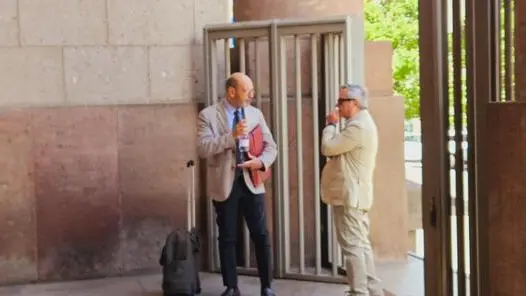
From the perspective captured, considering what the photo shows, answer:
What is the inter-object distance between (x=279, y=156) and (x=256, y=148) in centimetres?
81

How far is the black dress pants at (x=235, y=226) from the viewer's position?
6.75 m

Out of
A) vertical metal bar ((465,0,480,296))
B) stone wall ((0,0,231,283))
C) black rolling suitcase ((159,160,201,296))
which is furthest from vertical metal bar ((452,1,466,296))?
stone wall ((0,0,231,283))

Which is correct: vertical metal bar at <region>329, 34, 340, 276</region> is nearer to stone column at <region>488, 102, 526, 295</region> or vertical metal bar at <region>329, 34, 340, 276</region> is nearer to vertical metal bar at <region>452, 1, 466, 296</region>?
vertical metal bar at <region>452, 1, 466, 296</region>

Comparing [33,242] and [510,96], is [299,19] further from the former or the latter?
[510,96]

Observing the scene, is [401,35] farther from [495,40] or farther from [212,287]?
[495,40]

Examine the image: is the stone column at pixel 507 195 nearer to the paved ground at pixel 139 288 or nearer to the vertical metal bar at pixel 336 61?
the paved ground at pixel 139 288

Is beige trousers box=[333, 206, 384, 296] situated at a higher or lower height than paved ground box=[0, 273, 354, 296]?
higher

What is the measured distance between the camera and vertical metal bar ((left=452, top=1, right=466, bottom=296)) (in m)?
3.64

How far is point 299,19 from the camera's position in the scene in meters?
7.40

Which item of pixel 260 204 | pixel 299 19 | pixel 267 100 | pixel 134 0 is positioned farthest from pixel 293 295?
pixel 134 0

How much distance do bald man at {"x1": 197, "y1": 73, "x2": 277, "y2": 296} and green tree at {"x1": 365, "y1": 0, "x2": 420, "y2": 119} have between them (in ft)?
42.6

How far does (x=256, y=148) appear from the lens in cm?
679

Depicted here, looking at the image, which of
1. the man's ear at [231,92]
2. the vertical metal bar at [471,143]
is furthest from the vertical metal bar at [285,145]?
the vertical metal bar at [471,143]

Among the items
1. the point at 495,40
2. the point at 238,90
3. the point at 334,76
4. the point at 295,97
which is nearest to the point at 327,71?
the point at 334,76
